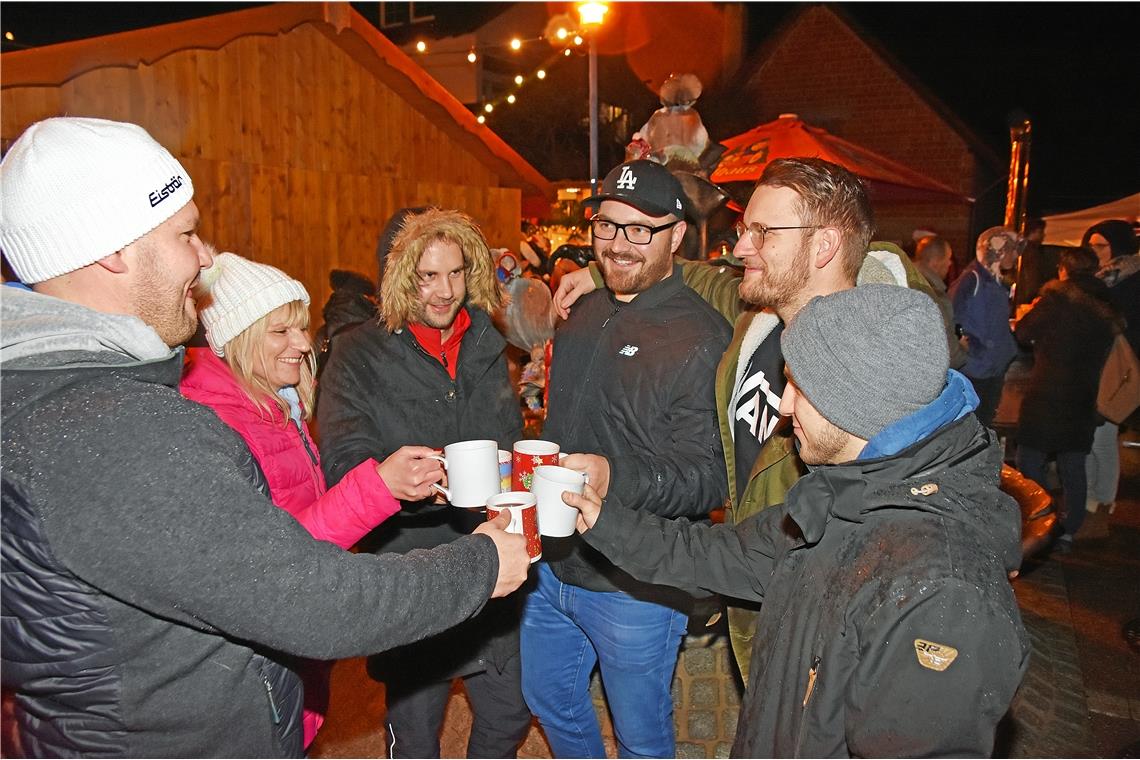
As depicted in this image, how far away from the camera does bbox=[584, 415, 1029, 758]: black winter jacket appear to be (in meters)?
1.41

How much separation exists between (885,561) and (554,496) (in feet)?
3.28

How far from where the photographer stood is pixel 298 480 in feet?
8.73

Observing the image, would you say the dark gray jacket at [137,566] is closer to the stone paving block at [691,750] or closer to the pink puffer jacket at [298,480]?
the pink puffer jacket at [298,480]

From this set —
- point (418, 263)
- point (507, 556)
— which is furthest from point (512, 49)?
point (507, 556)

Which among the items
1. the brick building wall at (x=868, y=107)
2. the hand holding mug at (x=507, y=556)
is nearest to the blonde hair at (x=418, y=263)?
the hand holding mug at (x=507, y=556)

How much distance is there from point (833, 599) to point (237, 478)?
1280mm

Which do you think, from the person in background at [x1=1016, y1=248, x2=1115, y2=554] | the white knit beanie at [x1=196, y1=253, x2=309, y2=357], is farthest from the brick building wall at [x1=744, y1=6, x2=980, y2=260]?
the white knit beanie at [x1=196, y1=253, x2=309, y2=357]

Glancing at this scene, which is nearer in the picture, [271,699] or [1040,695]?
[271,699]

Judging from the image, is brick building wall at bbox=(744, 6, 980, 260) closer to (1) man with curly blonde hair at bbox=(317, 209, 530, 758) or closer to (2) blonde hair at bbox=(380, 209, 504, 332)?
(2) blonde hair at bbox=(380, 209, 504, 332)

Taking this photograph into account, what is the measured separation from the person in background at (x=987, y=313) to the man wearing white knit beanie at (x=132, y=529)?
270 inches

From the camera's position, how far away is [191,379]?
101 inches

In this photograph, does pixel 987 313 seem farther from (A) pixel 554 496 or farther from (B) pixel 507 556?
(B) pixel 507 556

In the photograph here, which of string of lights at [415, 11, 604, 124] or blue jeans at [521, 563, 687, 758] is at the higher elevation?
string of lights at [415, 11, 604, 124]

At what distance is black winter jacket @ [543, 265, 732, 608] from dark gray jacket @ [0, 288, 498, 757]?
1.26 m
